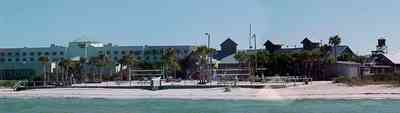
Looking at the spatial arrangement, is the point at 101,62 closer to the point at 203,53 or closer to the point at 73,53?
the point at 203,53

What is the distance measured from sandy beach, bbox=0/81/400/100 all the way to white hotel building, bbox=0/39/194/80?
48.7 metres

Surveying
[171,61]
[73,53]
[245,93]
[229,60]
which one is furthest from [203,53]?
[73,53]

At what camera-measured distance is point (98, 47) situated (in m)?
118

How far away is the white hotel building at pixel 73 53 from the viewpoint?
10644 centimetres

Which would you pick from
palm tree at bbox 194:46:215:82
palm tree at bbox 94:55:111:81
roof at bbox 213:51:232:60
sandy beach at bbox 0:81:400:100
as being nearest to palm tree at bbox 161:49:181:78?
palm tree at bbox 194:46:215:82

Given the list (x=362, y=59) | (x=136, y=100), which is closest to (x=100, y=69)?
(x=362, y=59)

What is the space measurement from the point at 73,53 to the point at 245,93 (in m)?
74.2

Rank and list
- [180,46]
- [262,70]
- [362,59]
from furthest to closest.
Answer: [180,46] < [362,59] < [262,70]

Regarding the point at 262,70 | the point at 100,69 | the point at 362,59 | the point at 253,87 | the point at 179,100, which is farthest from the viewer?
the point at 100,69

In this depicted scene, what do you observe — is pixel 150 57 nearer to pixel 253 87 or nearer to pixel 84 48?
pixel 84 48

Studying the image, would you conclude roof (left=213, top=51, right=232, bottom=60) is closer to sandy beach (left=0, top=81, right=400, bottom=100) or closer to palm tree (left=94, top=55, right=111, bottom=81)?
palm tree (left=94, top=55, right=111, bottom=81)

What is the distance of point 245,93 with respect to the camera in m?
47.6

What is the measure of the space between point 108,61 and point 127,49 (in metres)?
20.0

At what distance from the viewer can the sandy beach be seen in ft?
144
